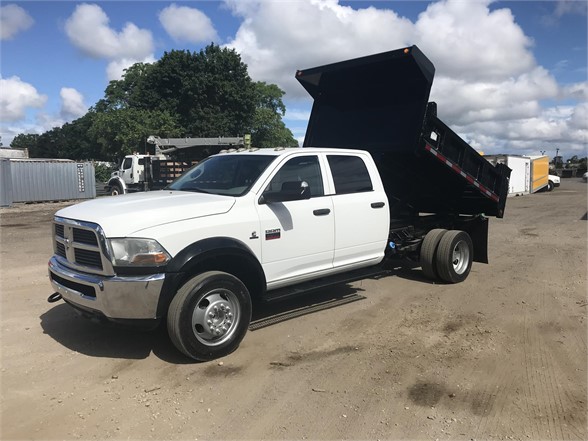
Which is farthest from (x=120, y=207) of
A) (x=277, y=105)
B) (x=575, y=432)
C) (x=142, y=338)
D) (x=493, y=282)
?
(x=277, y=105)

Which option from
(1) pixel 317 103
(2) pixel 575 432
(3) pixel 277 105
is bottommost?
(2) pixel 575 432

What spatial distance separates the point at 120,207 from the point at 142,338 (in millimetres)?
1488

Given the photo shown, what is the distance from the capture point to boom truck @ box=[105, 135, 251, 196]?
21.6 meters

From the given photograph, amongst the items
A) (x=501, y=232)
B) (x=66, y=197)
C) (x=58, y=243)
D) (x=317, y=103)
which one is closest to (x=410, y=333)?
(x=58, y=243)

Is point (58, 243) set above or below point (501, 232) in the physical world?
above

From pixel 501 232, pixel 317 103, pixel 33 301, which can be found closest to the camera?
pixel 33 301

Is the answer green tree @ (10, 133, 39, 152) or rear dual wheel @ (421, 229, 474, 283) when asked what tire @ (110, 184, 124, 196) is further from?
green tree @ (10, 133, 39, 152)

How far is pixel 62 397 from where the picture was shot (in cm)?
382

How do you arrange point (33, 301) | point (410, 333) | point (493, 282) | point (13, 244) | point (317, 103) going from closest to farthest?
1. point (410, 333)
2. point (33, 301)
3. point (493, 282)
4. point (317, 103)
5. point (13, 244)

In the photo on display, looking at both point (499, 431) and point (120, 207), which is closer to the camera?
point (499, 431)

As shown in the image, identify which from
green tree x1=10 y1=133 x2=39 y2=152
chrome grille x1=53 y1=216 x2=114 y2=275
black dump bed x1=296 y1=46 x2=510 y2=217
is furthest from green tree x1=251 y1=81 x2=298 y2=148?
green tree x1=10 y1=133 x2=39 y2=152

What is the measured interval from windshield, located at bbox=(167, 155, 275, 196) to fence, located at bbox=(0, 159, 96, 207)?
20.4 meters

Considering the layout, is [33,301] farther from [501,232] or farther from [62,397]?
[501,232]

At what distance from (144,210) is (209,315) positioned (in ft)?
3.76
